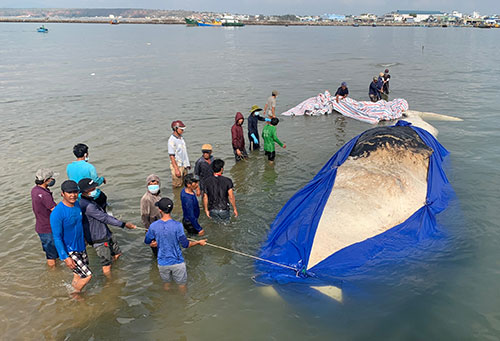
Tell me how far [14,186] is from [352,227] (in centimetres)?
990

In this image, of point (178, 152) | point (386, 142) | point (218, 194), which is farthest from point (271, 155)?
point (218, 194)

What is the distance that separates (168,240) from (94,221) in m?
1.42

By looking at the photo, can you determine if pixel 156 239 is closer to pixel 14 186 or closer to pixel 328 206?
pixel 328 206

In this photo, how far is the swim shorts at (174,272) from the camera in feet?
19.2

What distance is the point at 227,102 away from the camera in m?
21.9

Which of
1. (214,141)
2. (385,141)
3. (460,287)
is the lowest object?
(460,287)

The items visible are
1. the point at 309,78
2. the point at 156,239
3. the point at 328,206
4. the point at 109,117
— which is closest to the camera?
the point at 156,239

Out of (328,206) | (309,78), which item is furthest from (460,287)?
(309,78)

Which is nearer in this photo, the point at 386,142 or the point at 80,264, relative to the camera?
the point at 80,264

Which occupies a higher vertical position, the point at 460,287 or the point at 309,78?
the point at 309,78

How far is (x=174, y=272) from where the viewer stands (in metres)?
5.97

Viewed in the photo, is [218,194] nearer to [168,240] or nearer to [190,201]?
[190,201]

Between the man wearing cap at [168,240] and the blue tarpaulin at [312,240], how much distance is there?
164 centimetres

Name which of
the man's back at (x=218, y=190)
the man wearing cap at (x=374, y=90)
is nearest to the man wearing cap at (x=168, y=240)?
the man's back at (x=218, y=190)
